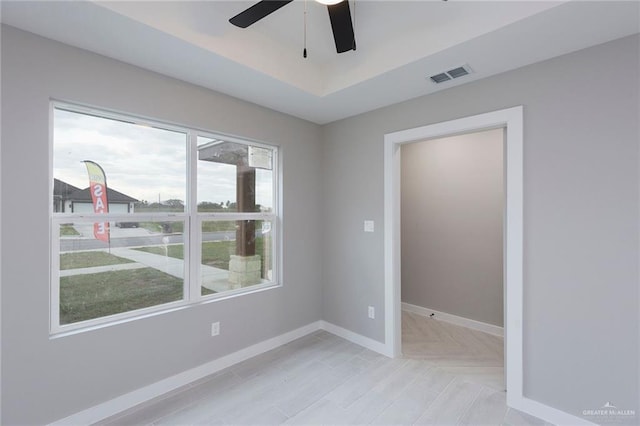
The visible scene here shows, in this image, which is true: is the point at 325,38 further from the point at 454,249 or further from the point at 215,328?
the point at 454,249

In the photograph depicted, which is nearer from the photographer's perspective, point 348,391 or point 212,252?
point 348,391

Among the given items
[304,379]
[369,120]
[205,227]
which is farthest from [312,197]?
[304,379]

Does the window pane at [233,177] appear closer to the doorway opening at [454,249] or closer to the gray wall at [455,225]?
the doorway opening at [454,249]

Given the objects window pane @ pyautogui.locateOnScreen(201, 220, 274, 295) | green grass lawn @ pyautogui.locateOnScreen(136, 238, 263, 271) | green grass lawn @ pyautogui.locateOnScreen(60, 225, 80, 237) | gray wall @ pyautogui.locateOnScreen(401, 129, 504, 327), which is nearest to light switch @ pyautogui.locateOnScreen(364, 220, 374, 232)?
window pane @ pyautogui.locateOnScreen(201, 220, 274, 295)

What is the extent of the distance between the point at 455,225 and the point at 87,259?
3706 mm

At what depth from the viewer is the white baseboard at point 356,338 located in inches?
117

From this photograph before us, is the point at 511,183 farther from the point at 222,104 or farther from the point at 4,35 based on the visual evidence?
the point at 4,35

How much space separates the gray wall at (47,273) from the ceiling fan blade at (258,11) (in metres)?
1.05

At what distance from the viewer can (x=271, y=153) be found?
10.5 feet

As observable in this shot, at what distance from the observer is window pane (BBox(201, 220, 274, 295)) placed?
2670mm

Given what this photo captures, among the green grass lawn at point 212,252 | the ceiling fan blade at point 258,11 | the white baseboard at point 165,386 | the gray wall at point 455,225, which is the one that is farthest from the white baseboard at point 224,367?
the ceiling fan blade at point 258,11

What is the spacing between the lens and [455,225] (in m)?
3.69

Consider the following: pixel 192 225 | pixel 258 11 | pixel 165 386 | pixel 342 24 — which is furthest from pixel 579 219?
pixel 165 386

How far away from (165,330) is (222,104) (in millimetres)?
1965
